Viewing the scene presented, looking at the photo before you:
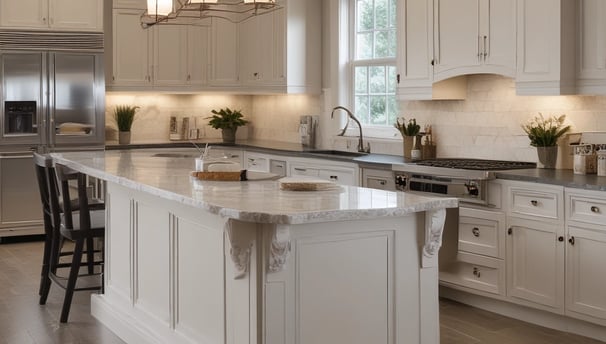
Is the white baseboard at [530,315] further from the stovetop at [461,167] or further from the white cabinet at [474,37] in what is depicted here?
the white cabinet at [474,37]

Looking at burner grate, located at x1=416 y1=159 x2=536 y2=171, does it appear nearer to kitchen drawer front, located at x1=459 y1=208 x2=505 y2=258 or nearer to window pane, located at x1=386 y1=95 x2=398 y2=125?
kitchen drawer front, located at x1=459 y1=208 x2=505 y2=258

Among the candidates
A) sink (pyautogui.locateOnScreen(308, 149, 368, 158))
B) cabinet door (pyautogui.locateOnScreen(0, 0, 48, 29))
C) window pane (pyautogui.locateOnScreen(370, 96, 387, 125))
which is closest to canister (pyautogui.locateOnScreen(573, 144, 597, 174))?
sink (pyautogui.locateOnScreen(308, 149, 368, 158))

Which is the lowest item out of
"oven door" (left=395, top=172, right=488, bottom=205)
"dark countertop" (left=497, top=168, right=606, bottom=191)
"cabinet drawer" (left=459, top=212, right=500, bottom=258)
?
"cabinet drawer" (left=459, top=212, right=500, bottom=258)

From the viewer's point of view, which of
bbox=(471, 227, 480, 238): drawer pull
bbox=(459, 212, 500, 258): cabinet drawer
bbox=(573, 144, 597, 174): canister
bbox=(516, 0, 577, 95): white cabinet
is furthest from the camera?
bbox=(471, 227, 480, 238): drawer pull

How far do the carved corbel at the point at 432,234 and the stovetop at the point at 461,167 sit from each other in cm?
158

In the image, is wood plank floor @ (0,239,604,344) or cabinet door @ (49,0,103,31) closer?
wood plank floor @ (0,239,604,344)

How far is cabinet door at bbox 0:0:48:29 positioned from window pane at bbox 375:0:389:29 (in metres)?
3.16

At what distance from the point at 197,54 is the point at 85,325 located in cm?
430

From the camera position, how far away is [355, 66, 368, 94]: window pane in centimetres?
752

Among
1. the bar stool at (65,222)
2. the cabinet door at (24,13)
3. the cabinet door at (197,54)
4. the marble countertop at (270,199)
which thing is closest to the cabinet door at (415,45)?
the marble countertop at (270,199)

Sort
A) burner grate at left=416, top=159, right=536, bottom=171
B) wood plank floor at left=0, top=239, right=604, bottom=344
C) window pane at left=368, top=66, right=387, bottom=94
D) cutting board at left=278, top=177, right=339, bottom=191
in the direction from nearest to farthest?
cutting board at left=278, top=177, right=339, bottom=191, wood plank floor at left=0, top=239, right=604, bottom=344, burner grate at left=416, top=159, right=536, bottom=171, window pane at left=368, top=66, right=387, bottom=94

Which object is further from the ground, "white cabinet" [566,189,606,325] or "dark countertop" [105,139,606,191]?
"dark countertop" [105,139,606,191]

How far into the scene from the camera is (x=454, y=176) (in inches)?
213

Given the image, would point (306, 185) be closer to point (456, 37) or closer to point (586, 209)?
point (586, 209)
